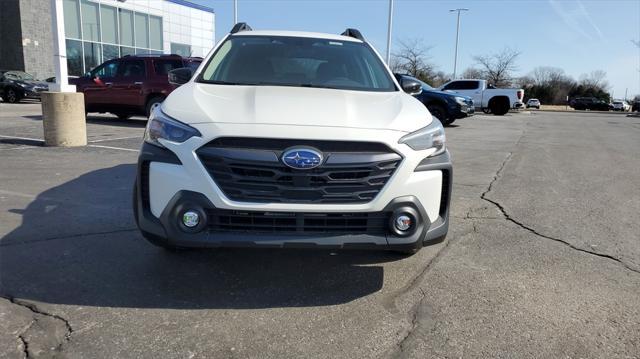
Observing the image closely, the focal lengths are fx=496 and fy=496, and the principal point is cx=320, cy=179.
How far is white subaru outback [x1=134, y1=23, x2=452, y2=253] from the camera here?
277 cm

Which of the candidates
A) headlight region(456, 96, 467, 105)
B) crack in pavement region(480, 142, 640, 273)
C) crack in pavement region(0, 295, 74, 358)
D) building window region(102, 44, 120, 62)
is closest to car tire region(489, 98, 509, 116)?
headlight region(456, 96, 467, 105)

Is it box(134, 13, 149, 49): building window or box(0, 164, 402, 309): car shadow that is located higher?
box(134, 13, 149, 49): building window

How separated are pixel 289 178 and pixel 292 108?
498mm

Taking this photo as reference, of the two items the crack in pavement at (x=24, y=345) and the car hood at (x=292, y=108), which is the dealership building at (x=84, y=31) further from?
the crack in pavement at (x=24, y=345)

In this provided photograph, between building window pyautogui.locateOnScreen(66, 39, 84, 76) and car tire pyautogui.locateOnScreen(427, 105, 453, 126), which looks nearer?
car tire pyautogui.locateOnScreen(427, 105, 453, 126)

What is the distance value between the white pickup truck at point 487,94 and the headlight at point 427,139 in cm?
2452

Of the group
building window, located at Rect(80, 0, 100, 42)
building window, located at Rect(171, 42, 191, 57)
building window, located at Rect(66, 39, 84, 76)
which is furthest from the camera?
building window, located at Rect(171, 42, 191, 57)

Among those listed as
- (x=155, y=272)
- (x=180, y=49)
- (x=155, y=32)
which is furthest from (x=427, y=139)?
(x=180, y=49)

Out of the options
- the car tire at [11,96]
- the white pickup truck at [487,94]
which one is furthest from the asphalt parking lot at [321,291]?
the white pickup truck at [487,94]

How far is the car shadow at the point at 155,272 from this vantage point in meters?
3.12

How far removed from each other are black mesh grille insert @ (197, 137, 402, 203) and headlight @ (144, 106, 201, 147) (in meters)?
0.15

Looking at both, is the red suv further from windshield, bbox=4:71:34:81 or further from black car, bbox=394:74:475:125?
windshield, bbox=4:71:34:81

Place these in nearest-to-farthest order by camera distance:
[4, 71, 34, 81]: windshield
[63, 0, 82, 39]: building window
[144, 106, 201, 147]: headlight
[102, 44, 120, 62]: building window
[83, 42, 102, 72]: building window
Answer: [144, 106, 201, 147]: headlight < [4, 71, 34, 81]: windshield < [63, 0, 82, 39]: building window < [83, 42, 102, 72]: building window < [102, 44, 120, 62]: building window

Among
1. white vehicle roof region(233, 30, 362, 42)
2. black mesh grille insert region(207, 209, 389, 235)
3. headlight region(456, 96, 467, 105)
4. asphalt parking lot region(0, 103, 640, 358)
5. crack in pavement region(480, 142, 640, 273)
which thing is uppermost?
white vehicle roof region(233, 30, 362, 42)
